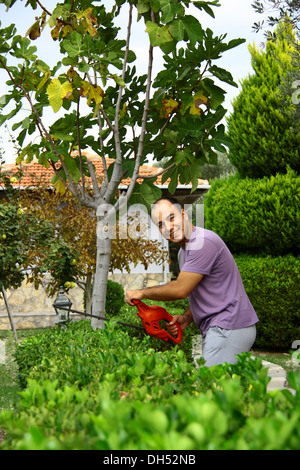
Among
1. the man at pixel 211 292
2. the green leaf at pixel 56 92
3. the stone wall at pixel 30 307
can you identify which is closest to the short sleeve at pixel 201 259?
the man at pixel 211 292

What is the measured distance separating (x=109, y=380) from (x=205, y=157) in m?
2.49

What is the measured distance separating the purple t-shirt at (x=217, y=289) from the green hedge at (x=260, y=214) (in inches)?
201

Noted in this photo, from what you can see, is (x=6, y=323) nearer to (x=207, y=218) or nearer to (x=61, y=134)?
(x=207, y=218)

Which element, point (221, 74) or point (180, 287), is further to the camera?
point (221, 74)

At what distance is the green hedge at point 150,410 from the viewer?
4.22ft

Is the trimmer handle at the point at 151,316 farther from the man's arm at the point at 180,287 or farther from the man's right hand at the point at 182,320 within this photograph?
the man's arm at the point at 180,287

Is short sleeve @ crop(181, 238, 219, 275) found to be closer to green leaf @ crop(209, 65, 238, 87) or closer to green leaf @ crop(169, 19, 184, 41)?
green leaf @ crop(209, 65, 238, 87)

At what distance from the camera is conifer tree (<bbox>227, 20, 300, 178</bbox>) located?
28.7ft

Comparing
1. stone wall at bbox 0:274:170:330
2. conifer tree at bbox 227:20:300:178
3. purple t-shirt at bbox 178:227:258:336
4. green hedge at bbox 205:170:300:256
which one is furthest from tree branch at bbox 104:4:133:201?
stone wall at bbox 0:274:170:330

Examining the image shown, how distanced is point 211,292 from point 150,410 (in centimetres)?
213

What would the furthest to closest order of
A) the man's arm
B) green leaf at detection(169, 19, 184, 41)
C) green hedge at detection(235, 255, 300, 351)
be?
green hedge at detection(235, 255, 300, 351) < green leaf at detection(169, 19, 184, 41) < the man's arm

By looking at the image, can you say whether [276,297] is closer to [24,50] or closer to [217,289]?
[217,289]

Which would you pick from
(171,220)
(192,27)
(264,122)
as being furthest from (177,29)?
(264,122)

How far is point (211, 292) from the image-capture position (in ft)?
11.6
